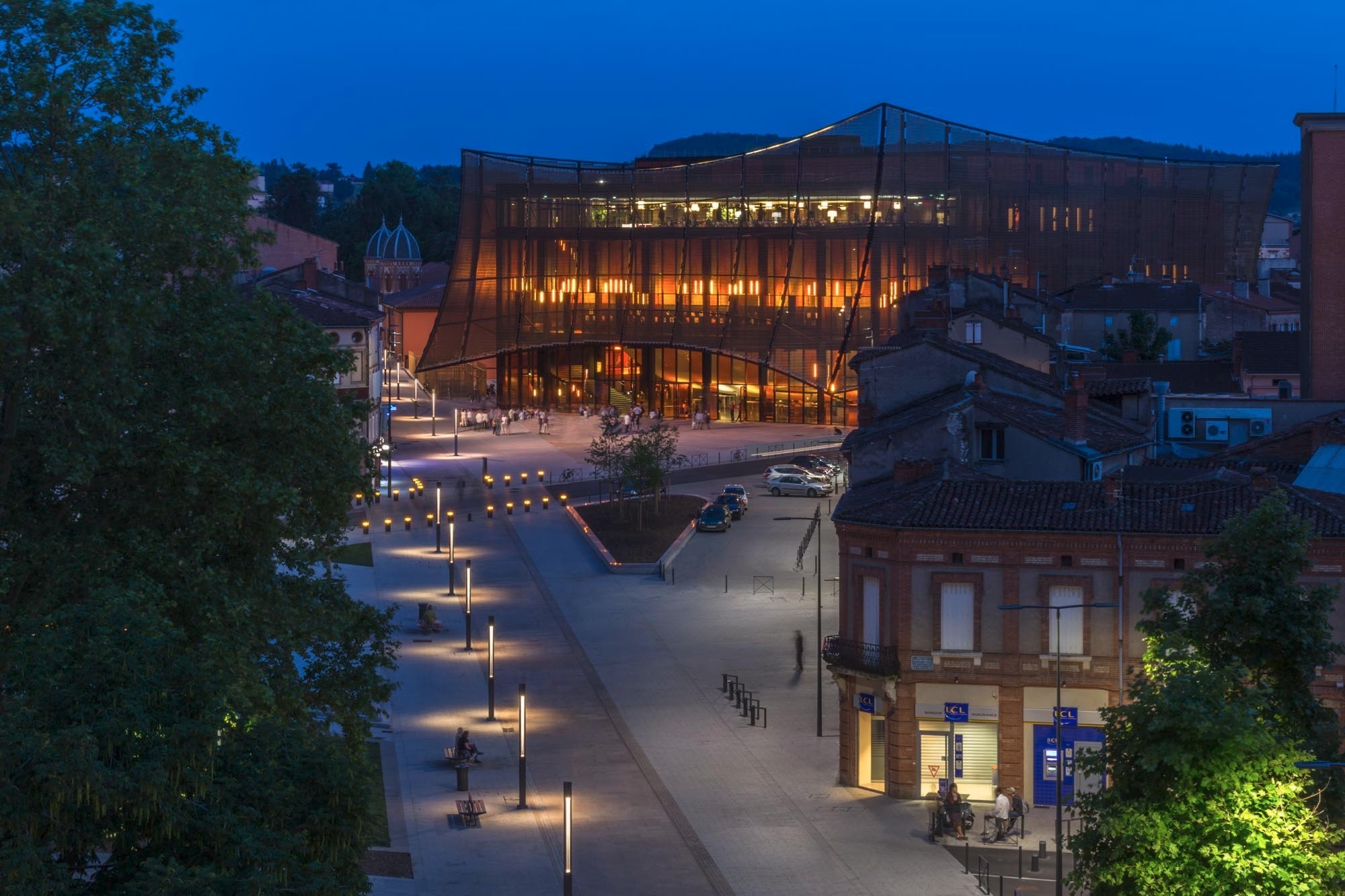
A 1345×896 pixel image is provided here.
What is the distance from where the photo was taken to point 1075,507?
4416cm

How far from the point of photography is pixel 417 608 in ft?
222

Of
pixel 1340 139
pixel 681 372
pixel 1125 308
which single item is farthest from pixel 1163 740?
pixel 681 372

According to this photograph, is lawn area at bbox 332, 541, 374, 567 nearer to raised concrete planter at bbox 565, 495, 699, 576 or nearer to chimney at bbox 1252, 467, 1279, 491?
raised concrete planter at bbox 565, 495, 699, 576

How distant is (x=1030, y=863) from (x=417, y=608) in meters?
32.8

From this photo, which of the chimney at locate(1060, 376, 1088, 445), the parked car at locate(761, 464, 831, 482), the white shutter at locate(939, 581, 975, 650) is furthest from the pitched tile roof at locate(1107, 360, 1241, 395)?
the white shutter at locate(939, 581, 975, 650)

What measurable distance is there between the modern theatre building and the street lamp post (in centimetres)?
9394

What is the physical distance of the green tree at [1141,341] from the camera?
104625mm

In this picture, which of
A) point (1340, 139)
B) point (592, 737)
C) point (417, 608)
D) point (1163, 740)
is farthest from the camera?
point (1340, 139)

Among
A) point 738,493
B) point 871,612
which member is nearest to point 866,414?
point 871,612

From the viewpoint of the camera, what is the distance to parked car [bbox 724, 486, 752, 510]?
3671 inches

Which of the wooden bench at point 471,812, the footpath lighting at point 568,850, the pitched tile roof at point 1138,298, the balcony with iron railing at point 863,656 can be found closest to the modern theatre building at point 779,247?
the pitched tile roof at point 1138,298

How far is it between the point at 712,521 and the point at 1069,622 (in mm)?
44777

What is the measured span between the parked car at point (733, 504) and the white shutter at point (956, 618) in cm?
4628

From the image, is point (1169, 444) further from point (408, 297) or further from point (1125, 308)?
point (408, 297)
